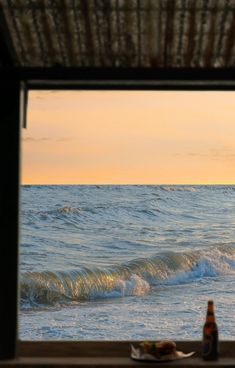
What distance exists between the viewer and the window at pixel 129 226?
981 centimetres

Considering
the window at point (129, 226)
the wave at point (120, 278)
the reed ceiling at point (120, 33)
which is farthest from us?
the window at point (129, 226)

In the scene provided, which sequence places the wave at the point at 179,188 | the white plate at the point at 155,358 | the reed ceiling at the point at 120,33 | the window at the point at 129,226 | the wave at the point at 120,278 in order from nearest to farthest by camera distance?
the reed ceiling at the point at 120,33 → the white plate at the point at 155,358 → the wave at the point at 120,278 → the window at the point at 129,226 → the wave at the point at 179,188

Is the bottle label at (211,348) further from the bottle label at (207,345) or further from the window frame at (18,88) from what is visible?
the window frame at (18,88)

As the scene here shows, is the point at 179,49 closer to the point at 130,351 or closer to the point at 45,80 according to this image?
the point at 45,80

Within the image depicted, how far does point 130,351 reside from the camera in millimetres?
2451

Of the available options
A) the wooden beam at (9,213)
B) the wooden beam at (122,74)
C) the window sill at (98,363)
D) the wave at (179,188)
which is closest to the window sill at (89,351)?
the window sill at (98,363)

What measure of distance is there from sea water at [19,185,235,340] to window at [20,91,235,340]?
26mm

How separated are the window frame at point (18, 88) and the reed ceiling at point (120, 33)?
0.03 m

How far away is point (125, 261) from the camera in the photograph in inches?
484

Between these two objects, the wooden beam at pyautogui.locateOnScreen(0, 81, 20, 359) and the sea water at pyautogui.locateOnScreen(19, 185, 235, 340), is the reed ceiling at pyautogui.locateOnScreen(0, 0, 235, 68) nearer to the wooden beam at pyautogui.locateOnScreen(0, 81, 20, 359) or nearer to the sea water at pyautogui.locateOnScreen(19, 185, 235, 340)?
the wooden beam at pyautogui.locateOnScreen(0, 81, 20, 359)

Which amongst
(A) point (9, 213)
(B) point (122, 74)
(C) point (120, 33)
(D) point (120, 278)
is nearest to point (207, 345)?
(A) point (9, 213)

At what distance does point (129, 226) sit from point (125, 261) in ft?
4.85

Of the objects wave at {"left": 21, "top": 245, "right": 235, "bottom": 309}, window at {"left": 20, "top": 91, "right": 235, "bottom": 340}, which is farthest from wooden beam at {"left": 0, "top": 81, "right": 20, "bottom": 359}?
wave at {"left": 21, "top": 245, "right": 235, "bottom": 309}

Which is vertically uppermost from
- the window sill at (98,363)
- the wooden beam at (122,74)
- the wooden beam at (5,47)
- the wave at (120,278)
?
the wooden beam at (5,47)
